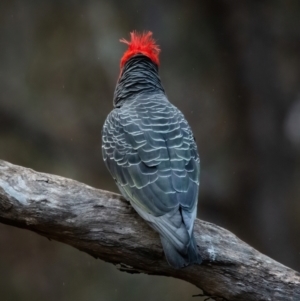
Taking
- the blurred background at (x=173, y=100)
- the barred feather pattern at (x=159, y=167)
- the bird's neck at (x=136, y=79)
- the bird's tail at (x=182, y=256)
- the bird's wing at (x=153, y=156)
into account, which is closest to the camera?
the bird's tail at (x=182, y=256)

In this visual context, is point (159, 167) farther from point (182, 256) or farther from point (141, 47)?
point (141, 47)

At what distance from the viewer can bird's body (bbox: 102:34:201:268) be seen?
8.55ft

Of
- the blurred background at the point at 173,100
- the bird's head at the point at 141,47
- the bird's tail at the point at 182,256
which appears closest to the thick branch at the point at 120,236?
the bird's tail at the point at 182,256

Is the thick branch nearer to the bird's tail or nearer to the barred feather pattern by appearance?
the barred feather pattern

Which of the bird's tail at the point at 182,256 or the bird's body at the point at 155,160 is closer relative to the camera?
the bird's tail at the point at 182,256

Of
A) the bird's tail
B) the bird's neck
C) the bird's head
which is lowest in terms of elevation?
the bird's tail

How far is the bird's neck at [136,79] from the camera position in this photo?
3727mm

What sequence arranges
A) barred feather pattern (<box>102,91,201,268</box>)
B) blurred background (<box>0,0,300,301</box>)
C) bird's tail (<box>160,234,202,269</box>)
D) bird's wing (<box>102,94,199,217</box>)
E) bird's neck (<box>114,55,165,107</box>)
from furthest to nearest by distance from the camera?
blurred background (<box>0,0,300,301</box>) < bird's neck (<box>114,55,165,107</box>) < bird's wing (<box>102,94,199,217</box>) < barred feather pattern (<box>102,91,201,268</box>) < bird's tail (<box>160,234,202,269</box>)

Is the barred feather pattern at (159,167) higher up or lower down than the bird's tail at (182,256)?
higher up

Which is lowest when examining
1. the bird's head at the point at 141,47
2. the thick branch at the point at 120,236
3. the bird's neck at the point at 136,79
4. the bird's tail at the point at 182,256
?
the bird's tail at the point at 182,256

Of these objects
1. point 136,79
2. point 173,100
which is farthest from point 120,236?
point 173,100

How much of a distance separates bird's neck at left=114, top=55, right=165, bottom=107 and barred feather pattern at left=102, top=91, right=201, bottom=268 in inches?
7.2

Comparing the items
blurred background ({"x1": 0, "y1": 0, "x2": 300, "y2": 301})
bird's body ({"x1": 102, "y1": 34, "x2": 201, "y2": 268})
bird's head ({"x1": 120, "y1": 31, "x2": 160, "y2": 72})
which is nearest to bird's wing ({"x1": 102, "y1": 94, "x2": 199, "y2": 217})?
bird's body ({"x1": 102, "y1": 34, "x2": 201, "y2": 268})

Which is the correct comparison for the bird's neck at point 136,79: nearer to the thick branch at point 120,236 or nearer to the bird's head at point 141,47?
the bird's head at point 141,47
